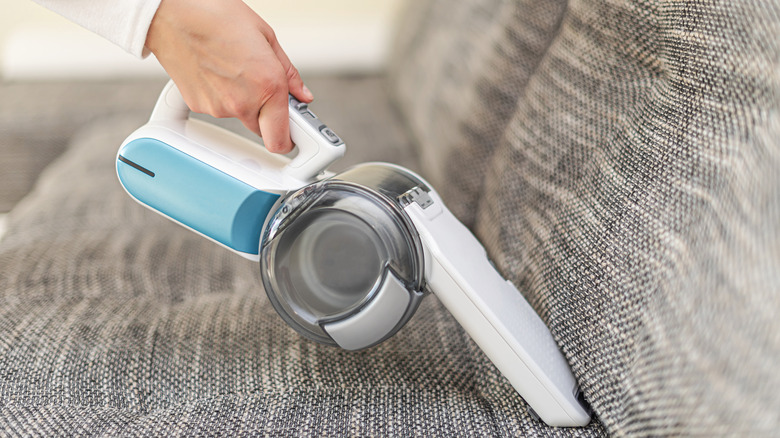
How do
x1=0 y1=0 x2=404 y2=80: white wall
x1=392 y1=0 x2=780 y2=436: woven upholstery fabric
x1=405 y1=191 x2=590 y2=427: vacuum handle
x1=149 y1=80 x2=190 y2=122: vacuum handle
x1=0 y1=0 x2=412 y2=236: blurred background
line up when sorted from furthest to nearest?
x1=0 y1=0 x2=404 y2=80: white wall, x1=0 y1=0 x2=412 y2=236: blurred background, x1=149 y1=80 x2=190 y2=122: vacuum handle, x1=405 y1=191 x2=590 y2=427: vacuum handle, x1=392 y1=0 x2=780 y2=436: woven upholstery fabric

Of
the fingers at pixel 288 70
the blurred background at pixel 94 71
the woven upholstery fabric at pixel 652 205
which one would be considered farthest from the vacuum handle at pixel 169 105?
the blurred background at pixel 94 71

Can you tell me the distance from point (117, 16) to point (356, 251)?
1.35 feet

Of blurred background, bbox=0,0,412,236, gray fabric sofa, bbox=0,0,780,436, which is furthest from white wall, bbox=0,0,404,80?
gray fabric sofa, bbox=0,0,780,436

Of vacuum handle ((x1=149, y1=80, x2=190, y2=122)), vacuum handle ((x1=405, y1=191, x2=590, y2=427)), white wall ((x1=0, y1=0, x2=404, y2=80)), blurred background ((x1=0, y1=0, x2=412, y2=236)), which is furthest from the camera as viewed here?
white wall ((x1=0, y1=0, x2=404, y2=80))

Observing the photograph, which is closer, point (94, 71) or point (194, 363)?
point (194, 363)

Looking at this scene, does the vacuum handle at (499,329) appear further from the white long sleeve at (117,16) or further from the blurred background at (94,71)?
the blurred background at (94,71)

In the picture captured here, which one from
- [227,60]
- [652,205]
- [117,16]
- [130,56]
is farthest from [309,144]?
[130,56]

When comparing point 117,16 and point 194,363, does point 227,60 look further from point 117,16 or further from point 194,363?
point 194,363

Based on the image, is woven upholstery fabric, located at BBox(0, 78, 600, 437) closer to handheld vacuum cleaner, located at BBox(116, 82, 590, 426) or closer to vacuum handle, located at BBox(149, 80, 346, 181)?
handheld vacuum cleaner, located at BBox(116, 82, 590, 426)

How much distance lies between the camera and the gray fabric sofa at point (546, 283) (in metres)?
0.50

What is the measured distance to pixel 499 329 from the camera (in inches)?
26.1

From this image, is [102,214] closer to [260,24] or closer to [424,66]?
[260,24]

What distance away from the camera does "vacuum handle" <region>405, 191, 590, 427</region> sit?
26.0 inches

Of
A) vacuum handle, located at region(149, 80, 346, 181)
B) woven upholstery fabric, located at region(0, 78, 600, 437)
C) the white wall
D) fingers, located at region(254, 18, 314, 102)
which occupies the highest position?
fingers, located at region(254, 18, 314, 102)
